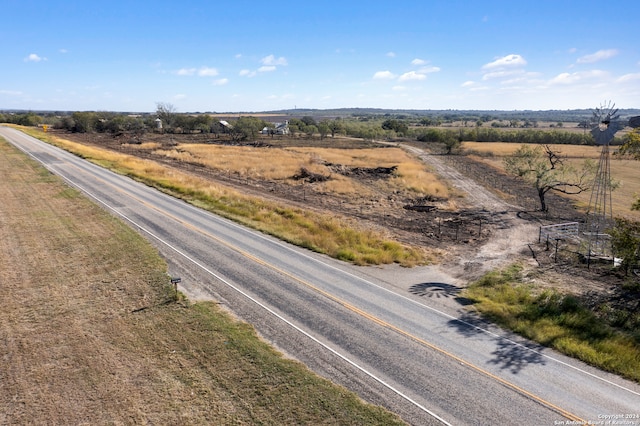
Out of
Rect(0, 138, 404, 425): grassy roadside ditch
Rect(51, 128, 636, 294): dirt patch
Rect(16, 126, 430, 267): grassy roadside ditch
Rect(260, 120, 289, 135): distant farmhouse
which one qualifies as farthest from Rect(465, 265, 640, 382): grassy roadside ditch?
Rect(260, 120, 289, 135): distant farmhouse

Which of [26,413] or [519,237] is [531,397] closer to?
[26,413]

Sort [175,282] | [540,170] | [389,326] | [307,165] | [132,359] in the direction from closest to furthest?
1. [132,359]
2. [389,326]
3. [175,282]
4. [540,170]
5. [307,165]

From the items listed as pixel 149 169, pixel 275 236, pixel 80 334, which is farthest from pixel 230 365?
pixel 149 169

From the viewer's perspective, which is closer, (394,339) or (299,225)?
(394,339)

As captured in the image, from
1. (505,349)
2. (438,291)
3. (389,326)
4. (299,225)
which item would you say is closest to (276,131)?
(299,225)

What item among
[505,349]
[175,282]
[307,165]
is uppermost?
[307,165]

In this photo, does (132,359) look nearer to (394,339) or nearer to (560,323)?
(394,339)

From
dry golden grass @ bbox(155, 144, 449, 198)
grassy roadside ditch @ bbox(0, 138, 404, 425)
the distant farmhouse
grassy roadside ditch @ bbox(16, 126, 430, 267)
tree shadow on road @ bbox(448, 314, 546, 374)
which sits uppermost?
the distant farmhouse

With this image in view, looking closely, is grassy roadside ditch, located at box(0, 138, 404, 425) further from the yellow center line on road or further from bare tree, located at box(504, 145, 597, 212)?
bare tree, located at box(504, 145, 597, 212)
